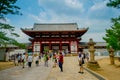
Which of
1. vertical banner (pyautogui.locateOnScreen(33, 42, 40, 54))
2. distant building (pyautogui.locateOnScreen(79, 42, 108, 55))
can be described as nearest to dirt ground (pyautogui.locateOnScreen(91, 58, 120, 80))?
vertical banner (pyautogui.locateOnScreen(33, 42, 40, 54))

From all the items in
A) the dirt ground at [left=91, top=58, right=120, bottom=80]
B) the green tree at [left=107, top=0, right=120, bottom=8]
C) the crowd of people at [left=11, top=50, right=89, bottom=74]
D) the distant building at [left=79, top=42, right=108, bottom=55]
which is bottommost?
the dirt ground at [left=91, top=58, right=120, bottom=80]

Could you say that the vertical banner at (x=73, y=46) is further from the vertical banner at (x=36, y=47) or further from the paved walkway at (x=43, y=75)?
the paved walkway at (x=43, y=75)

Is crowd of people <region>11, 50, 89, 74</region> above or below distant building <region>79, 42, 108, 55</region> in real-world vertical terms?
below

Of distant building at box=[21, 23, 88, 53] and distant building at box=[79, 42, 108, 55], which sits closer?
distant building at box=[21, 23, 88, 53]

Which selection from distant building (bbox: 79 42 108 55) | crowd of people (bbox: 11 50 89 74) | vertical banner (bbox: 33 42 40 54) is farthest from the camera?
distant building (bbox: 79 42 108 55)

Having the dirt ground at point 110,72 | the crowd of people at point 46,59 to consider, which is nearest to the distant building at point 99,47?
the crowd of people at point 46,59

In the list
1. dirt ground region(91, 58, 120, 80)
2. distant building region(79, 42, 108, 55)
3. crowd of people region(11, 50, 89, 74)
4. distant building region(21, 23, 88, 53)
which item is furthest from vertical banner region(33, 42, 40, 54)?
dirt ground region(91, 58, 120, 80)

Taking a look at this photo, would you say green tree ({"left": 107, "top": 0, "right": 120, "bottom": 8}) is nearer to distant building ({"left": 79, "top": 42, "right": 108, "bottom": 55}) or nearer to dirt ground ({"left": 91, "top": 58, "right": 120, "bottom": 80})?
dirt ground ({"left": 91, "top": 58, "right": 120, "bottom": 80})

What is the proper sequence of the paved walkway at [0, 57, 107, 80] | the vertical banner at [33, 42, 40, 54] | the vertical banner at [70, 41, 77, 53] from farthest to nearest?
the vertical banner at [33, 42, 40, 54] → the vertical banner at [70, 41, 77, 53] → the paved walkway at [0, 57, 107, 80]

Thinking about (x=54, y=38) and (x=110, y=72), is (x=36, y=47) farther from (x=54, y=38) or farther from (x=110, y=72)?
(x=110, y=72)

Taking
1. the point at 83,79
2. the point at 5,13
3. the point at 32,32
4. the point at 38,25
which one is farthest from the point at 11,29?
the point at 38,25

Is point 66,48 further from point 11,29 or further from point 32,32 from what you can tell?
point 11,29

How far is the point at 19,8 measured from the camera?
23.2m

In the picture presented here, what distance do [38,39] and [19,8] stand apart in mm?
36764
